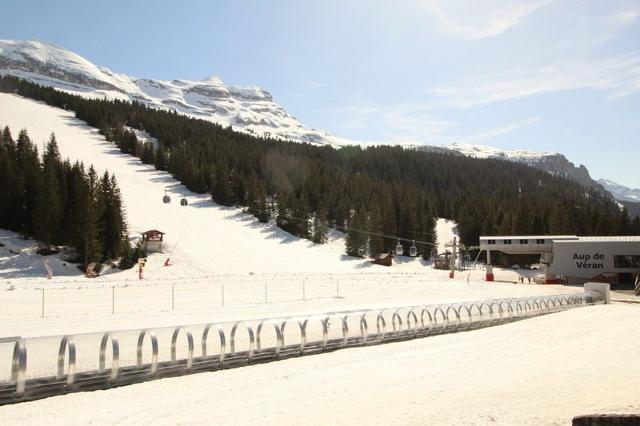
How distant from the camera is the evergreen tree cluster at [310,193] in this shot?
303ft

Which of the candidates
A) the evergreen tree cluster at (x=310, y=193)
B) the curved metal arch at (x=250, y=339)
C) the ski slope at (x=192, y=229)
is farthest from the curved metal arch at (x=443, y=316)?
the evergreen tree cluster at (x=310, y=193)

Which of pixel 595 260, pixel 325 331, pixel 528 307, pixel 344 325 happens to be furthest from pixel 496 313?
pixel 595 260

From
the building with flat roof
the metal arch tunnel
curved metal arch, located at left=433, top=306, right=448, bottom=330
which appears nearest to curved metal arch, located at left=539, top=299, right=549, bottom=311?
the metal arch tunnel

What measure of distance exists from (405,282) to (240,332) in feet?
129

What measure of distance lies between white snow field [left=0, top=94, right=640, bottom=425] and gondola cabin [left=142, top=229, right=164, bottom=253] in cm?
566

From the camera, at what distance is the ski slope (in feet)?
210

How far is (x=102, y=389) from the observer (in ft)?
43.8

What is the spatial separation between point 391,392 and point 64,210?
5536 cm

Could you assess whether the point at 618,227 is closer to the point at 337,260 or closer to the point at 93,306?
the point at 337,260

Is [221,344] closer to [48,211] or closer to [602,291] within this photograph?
[602,291]

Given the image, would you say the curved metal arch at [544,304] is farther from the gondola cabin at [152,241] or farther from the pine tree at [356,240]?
the pine tree at [356,240]

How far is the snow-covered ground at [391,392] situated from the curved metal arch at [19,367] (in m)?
0.51

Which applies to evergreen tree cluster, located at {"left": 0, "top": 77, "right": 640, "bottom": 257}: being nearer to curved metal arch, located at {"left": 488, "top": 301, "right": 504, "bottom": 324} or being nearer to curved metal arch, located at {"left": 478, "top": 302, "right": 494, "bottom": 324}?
curved metal arch, located at {"left": 488, "top": 301, "right": 504, "bottom": 324}

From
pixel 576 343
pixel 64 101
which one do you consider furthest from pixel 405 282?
pixel 64 101
